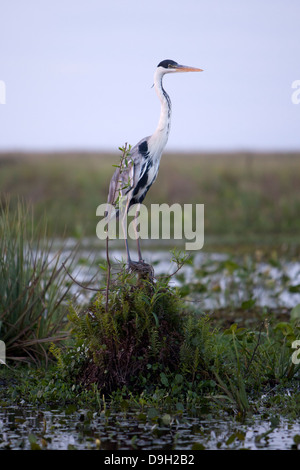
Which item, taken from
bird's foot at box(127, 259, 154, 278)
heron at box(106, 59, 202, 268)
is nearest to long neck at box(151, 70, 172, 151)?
heron at box(106, 59, 202, 268)

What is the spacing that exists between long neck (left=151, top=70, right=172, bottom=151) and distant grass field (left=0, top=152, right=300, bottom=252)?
10310 mm

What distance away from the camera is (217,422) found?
171 inches

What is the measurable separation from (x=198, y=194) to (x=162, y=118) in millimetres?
16914

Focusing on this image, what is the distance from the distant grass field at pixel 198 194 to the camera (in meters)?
18.0

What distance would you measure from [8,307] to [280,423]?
248 cm

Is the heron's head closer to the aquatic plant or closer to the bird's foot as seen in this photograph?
the bird's foot

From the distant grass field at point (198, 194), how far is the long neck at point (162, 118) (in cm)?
1031

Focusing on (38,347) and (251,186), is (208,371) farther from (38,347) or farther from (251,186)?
(251,186)

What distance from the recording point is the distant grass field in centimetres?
1803

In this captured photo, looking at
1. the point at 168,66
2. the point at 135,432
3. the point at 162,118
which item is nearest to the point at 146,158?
the point at 162,118

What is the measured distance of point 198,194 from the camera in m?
21.7

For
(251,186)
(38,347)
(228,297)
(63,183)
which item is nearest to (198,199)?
(251,186)

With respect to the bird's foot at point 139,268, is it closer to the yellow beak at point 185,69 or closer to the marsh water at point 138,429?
the marsh water at point 138,429

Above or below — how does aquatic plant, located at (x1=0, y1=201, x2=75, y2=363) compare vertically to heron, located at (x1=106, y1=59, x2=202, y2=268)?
below
